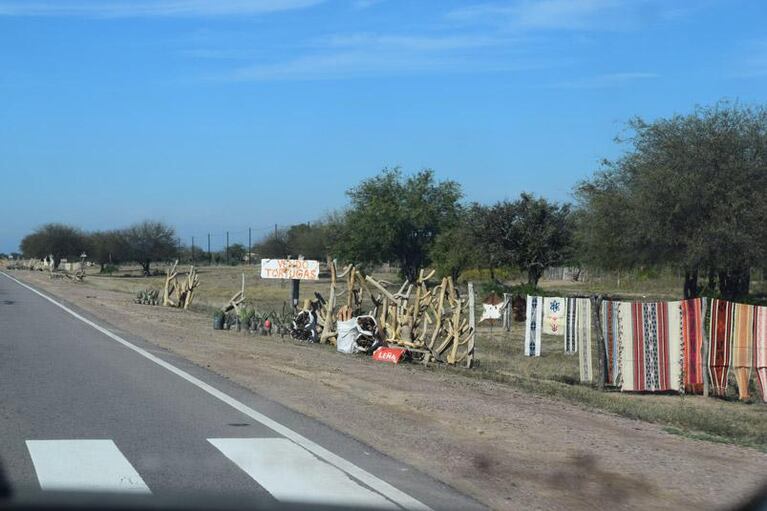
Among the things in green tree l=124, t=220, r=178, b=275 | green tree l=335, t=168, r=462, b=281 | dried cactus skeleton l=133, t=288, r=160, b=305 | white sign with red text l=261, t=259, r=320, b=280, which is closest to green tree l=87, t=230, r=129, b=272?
green tree l=124, t=220, r=178, b=275

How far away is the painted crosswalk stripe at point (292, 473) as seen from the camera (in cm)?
761

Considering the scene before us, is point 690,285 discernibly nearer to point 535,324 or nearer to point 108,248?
point 535,324

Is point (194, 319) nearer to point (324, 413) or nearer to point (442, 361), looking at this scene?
point (442, 361)

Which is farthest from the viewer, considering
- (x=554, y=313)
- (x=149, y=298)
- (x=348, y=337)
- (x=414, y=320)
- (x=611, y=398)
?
(x=149, y=298)

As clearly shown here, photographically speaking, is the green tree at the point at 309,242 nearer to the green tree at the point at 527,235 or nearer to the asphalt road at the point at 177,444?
the green tree at the point at 527,235

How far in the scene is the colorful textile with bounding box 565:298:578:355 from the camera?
23828 mm

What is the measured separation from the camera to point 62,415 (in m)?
11.3

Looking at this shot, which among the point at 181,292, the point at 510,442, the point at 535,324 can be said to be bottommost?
the point at 510,442

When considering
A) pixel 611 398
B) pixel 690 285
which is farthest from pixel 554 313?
pixel 690 285

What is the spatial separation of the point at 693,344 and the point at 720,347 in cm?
45

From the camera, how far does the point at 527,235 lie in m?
50.1

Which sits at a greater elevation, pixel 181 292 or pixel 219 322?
pixel 181 292

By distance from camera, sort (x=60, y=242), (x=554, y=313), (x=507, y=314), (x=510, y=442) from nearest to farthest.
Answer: (x=510, y=442) → (x=554, y=313) → (x=507, y=314) → (x=60, y=242)

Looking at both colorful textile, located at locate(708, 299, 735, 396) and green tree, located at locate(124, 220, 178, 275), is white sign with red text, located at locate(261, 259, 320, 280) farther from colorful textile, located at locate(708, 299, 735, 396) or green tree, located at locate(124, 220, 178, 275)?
green tree, located at locate(124, 220, 178, 275)
